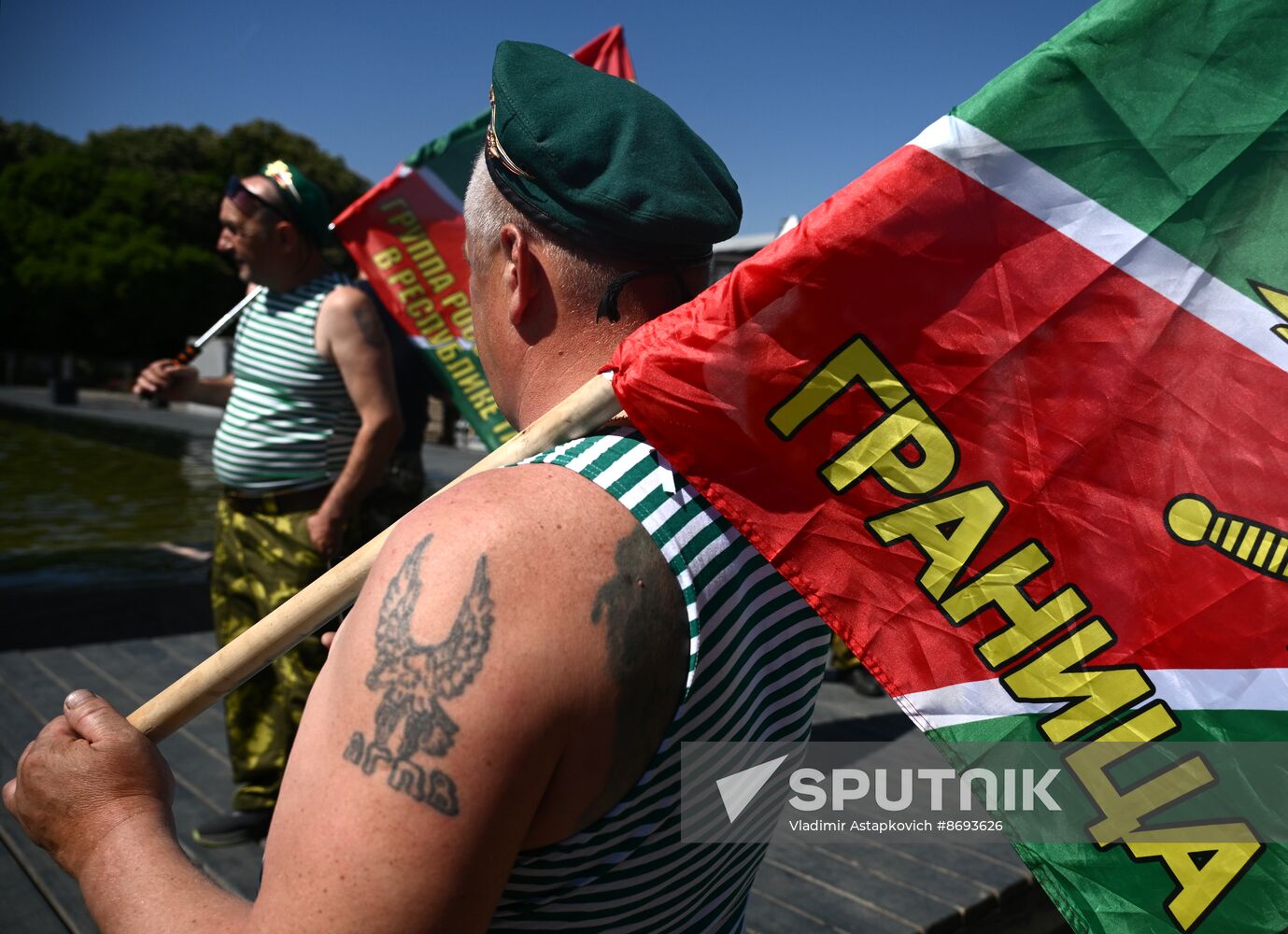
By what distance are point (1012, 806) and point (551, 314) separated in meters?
0.82

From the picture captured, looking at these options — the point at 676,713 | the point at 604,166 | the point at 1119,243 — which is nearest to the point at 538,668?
the point at 676,713

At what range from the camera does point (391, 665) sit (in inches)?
41.3

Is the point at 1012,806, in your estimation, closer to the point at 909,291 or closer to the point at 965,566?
the point at 965,566

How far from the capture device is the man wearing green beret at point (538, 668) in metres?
1.02

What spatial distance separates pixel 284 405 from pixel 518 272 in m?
2.66

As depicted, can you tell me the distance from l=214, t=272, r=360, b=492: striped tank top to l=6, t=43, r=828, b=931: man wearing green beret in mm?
2437

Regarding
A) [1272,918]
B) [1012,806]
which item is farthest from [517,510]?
[1272,918]

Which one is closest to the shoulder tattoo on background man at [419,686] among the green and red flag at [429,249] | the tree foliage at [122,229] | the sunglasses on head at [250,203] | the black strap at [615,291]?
the black strap at [615,291]

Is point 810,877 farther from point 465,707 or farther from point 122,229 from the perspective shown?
point 122,229

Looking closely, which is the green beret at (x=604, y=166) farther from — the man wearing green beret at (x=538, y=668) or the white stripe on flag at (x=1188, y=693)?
the white stripe on flag at (x=1188, y=693)

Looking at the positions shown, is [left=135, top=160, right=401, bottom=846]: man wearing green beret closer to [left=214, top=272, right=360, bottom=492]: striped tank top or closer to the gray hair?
[left=214, top=272, right=360, bottom=492]: striped tank top

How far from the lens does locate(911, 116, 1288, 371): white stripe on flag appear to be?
134 centimetres

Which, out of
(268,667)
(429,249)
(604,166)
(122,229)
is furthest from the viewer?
(122,229)

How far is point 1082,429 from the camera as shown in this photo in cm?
138
